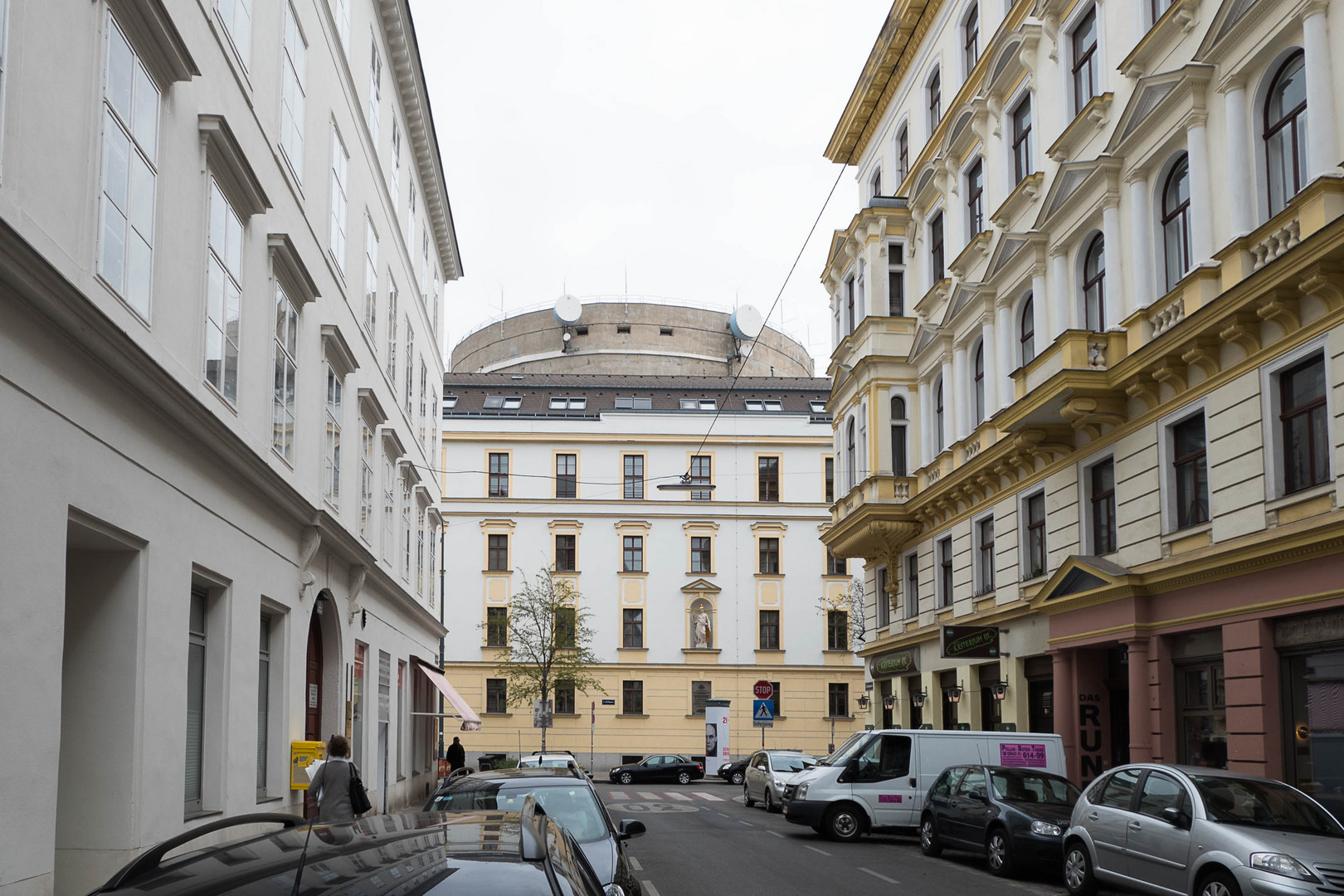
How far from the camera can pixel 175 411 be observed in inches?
472

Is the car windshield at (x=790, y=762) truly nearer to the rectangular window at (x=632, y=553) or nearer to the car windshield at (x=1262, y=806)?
the car windshield at (x=1262, y=806)

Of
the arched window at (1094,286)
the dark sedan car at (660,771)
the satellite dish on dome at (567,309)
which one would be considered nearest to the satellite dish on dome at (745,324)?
the satellite dish on dome at (567,309)

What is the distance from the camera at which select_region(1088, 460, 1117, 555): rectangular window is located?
2239 centimetres

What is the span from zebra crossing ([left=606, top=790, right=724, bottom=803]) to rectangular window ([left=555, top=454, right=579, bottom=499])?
19.3 metres

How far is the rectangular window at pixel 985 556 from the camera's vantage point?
93.3 feet

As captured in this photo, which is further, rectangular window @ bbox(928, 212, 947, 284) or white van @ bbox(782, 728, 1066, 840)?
rectangular window @ bbox(928, 212, 947, 284)

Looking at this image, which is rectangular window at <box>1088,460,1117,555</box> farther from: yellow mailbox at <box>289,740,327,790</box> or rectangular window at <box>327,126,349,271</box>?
rectangular window at <box>327,126,349,271</box>

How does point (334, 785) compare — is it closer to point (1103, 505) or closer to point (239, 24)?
point (239, 24)

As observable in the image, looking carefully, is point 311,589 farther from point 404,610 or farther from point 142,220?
point 404,610

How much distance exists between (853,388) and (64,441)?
1099 inches

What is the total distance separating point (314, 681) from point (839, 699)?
4222 cm

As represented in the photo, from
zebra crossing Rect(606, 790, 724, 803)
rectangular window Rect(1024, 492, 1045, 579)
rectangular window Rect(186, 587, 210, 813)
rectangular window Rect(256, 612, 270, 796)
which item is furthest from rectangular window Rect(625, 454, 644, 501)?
rectangular window Rect(186, 587, 210, 813)

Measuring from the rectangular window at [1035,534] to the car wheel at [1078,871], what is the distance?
9.78m

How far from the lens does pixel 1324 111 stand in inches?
627
